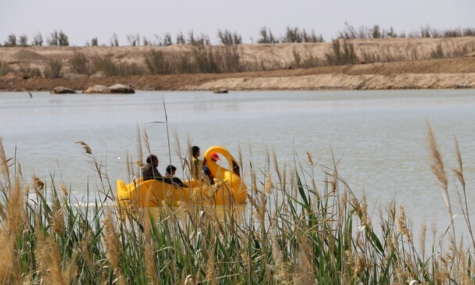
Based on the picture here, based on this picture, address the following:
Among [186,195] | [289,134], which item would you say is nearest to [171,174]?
[186,195]

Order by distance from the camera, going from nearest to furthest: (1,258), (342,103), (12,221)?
(1,258) < (12,221) < (342,103)

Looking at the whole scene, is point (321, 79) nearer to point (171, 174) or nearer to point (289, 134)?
point (289, 134)

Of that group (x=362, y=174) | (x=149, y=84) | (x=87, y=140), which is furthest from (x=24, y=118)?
(x=149, y=84)

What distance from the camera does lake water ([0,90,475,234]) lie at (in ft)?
29.0

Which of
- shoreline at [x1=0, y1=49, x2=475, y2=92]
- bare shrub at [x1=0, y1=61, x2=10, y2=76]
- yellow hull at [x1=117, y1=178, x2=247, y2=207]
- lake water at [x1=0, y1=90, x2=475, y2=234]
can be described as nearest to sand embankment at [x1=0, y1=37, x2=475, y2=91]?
shoreline at [x1=0, y1=49, x2=475, y2=92]

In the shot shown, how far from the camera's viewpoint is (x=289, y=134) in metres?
14.0

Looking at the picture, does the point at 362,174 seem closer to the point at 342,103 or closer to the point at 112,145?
the point at 112,145

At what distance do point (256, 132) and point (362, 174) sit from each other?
5.49 metres

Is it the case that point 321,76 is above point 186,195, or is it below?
below

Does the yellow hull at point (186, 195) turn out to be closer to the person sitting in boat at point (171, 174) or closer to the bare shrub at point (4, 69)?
the person sitting in boat at point (171, 174)

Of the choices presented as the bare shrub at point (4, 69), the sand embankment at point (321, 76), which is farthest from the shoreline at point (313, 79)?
the bare shrub at point (4, 69)

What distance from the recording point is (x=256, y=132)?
14.5 metres

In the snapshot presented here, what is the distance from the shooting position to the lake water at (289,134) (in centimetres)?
884

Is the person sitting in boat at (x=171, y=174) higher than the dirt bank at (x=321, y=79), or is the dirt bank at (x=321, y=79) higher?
the person sitting in boat at (x=171, y=174)
